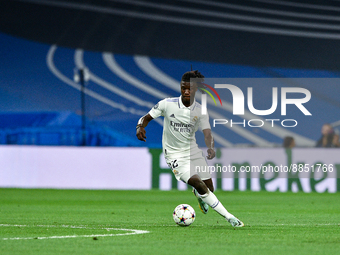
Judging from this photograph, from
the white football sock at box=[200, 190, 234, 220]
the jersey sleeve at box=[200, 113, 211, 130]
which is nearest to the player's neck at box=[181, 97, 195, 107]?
the jersey sleeve at box=[200, 113, 211, 130]

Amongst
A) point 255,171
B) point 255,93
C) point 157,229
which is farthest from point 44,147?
point 157,229

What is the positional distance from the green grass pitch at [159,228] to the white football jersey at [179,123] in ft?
3.26

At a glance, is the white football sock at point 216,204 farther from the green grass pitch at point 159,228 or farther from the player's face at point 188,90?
the player's face at point 188,90

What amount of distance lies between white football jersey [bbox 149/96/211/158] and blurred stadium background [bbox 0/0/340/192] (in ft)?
49.4

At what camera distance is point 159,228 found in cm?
714

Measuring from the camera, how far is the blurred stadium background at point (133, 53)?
25500mm

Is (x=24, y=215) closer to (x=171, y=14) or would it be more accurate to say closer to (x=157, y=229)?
(x=157, y=229)

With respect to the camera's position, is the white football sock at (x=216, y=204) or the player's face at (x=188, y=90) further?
the player's face at (x=188, y=90)

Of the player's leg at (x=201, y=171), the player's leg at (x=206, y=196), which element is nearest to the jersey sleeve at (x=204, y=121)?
the player's leg at (x=201, y=171)

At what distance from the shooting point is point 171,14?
28.8 m

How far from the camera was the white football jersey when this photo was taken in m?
7.55

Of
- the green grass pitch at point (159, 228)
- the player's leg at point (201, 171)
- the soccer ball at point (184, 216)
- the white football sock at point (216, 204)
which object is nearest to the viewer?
the green grass pitch at point (159, 228)

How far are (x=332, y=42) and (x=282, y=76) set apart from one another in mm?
3140

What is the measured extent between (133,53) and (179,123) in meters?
21.3
